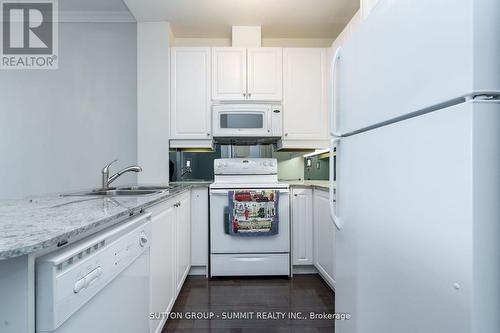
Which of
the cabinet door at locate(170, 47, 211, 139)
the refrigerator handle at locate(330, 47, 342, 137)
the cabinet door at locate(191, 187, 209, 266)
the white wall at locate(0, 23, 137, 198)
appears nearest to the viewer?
the refrigerator handle at locate(330, 47, 342, 137)

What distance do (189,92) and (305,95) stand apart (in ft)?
3.95

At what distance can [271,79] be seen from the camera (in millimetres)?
2924

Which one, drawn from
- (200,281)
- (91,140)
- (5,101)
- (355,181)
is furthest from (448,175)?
(5,101)

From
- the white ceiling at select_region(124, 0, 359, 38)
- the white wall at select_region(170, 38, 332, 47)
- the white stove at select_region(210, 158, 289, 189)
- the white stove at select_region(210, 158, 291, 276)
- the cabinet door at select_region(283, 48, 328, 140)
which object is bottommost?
the white stove at select_region(210, 158, 291, 276)

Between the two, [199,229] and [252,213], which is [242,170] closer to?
[252,213]

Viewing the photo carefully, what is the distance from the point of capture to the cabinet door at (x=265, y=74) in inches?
114

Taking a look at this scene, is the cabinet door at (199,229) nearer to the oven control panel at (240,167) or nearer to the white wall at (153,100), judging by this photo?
the oven control panel at (240,167)

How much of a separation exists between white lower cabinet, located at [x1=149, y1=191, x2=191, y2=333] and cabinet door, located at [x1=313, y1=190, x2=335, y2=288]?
1.16 m

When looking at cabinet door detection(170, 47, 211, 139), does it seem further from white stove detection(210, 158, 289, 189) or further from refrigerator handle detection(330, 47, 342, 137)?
refrigerator handle detection(330, 47, 342, 137)

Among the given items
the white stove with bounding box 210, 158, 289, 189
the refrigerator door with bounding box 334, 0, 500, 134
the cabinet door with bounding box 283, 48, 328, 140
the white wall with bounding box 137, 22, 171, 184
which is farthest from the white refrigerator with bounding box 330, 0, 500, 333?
the white wall with bounding box 137, 22, 171, 184

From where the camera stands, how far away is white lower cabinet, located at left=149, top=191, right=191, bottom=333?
4.65 feet

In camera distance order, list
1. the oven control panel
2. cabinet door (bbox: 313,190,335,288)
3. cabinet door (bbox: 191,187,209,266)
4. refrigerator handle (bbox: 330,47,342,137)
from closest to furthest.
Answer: refrigerator handle (bbox: 330,47,342,137) → cabinet door (bbox: 313,190,335,288) → cabinet door (bbox: 191,187,209,266) → the oven control panel

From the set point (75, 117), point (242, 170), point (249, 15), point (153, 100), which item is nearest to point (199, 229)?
point (242, 170)

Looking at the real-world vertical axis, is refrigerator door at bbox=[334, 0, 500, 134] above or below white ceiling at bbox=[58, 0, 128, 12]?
below
